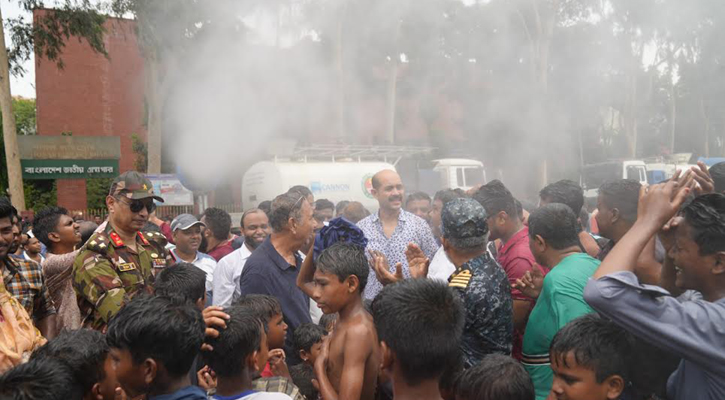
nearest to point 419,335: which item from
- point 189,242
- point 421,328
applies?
point 421,328

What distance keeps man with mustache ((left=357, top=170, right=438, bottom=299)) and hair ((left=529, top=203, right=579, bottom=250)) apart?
159cm

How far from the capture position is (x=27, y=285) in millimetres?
2605

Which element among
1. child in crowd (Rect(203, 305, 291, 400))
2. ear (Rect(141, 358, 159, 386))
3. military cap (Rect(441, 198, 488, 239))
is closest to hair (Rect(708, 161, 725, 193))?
military cap (Rect(441, 198, 488, 239))

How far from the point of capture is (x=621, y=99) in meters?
26.4

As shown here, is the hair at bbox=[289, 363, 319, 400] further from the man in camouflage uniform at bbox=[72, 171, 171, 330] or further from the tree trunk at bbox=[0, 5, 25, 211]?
the tree trunk at bbox=[0, 5, 25, 211]

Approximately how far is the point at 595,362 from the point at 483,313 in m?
0.63

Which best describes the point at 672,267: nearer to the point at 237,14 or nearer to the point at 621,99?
the point at 237,14

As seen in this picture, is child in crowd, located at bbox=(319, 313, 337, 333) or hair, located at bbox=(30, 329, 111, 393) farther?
child in crowd, located at bbox=(319, 313, 337, 333)

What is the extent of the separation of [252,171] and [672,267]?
13030 millimetres

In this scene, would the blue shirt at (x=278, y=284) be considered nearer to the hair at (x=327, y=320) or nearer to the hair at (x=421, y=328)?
the hair at (x=327, y=320)

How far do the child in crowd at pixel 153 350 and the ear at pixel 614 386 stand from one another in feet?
4.19

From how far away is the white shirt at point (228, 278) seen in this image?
3.62m

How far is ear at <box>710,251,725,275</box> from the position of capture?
1.44 metres

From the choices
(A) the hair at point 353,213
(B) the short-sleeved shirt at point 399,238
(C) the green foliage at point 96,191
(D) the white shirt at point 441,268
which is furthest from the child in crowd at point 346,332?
(C) the green foliage at point 96,191
